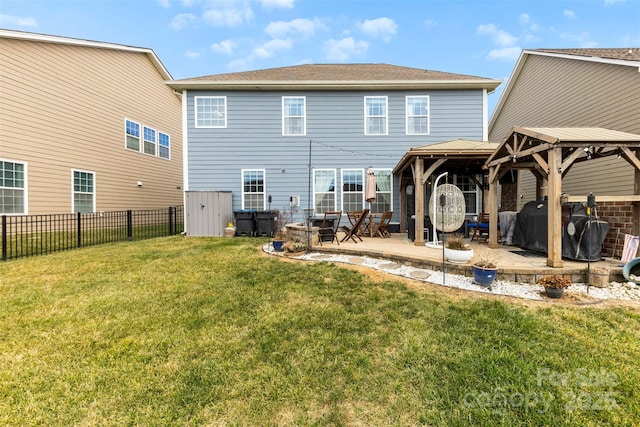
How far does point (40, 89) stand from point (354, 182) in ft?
35.0

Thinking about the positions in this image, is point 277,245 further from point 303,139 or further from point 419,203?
point 303,139

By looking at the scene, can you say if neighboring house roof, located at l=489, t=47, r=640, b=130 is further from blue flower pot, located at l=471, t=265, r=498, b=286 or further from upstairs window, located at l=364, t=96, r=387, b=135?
blue flower pot, located at l=471, t=265, r=498, b=286

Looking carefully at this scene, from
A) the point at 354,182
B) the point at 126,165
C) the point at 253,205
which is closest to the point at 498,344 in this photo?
the point at 354,182

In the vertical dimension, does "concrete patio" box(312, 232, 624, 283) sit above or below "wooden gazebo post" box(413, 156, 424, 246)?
below

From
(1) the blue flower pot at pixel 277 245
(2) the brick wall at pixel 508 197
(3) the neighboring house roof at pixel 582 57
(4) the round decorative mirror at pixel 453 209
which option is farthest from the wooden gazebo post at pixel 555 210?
(2) the brick wall at pixel 508 197

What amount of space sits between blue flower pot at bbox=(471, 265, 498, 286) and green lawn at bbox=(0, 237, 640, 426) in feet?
1.24

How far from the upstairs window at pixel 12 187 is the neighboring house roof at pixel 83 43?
378 cm

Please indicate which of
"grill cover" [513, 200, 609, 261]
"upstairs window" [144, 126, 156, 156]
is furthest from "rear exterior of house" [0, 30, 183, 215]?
"grill cover" [513, 200, 609, 261]

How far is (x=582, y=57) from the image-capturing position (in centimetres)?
790

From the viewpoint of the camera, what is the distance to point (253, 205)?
955cm

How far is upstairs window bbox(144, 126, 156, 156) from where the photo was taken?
12.2 m

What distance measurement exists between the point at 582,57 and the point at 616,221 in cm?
616

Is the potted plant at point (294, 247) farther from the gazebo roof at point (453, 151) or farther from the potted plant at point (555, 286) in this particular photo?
the potted plant at point (555, 286)

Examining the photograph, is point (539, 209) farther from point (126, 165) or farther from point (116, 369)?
point (126, 165)
